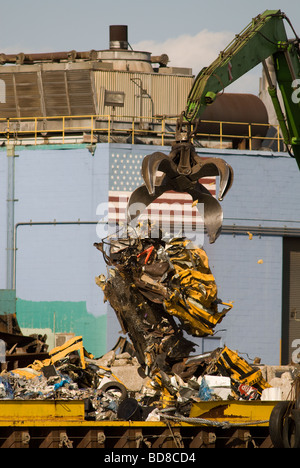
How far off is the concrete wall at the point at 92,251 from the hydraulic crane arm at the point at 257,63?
30.1 feet

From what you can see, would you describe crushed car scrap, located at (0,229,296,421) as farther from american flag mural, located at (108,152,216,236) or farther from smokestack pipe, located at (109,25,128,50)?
smokestack pipe, located at (109,25,128,50)

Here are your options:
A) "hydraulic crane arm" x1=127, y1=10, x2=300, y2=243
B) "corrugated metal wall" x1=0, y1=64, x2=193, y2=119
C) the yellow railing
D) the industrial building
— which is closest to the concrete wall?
the industrial building

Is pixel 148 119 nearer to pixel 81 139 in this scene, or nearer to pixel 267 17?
pixel 81 139

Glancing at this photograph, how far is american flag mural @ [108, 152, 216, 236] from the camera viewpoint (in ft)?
91.6

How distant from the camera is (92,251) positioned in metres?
28.0

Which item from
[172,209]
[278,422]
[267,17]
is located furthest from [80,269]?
[278,422]

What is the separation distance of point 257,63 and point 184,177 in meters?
3.94

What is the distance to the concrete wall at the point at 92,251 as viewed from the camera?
27859 millimetres

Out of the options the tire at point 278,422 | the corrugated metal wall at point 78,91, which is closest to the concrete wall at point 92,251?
the corrugated metal wall at point 78,91

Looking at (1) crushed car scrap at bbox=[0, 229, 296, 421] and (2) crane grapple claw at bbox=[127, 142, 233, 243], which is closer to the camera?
(2) crane grapple claw at bbox=[127, 142, 233, 243]

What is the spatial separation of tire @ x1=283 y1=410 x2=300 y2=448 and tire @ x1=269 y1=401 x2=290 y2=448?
68 millimetres

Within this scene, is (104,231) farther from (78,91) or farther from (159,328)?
(159,328)

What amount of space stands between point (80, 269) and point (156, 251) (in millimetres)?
10871

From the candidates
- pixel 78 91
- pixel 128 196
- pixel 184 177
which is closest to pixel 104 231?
pixel 128 196
